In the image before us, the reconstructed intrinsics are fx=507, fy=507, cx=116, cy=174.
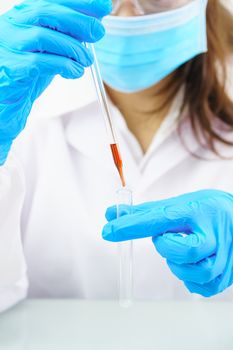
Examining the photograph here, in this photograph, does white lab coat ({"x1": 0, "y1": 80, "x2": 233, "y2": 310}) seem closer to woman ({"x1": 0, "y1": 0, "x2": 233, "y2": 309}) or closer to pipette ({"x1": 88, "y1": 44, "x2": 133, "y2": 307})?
woman ({"x1": 0, "y1": 0, "x2": 233, "y2": 309})

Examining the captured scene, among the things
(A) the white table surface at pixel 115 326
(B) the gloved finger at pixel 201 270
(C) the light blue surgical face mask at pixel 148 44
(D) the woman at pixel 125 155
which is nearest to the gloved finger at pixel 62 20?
(D) the woman at pixel 125 155

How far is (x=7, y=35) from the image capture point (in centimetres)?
101

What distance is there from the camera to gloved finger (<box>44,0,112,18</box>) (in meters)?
0.98

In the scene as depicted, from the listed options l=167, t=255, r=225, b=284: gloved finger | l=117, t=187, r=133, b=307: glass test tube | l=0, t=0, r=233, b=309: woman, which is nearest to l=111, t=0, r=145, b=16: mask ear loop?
l=0, t=0, r=233, b=309: woman

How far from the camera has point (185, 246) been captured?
0.95 metres

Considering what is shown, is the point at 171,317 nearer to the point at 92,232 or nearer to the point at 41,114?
the point at 92,232

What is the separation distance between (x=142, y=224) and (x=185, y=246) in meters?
0.09

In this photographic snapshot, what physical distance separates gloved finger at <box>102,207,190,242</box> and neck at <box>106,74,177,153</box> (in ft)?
1.68

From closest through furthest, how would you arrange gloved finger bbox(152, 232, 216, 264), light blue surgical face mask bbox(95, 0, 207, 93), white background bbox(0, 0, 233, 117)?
gloved finger bbox(152, 232, 216, 264) < light blue surgical face mask bbox(95, 0, 207, 93) < white background bbox(0, 0, 233, 117)

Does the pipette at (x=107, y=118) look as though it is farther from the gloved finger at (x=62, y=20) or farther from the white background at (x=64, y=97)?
the white background at (x=64, y=97)

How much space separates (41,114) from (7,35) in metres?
0.50

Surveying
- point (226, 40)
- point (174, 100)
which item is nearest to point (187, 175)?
point (174, 100)

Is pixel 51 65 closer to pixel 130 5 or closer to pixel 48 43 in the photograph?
pixel 48 43

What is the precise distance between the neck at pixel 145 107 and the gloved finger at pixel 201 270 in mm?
522
